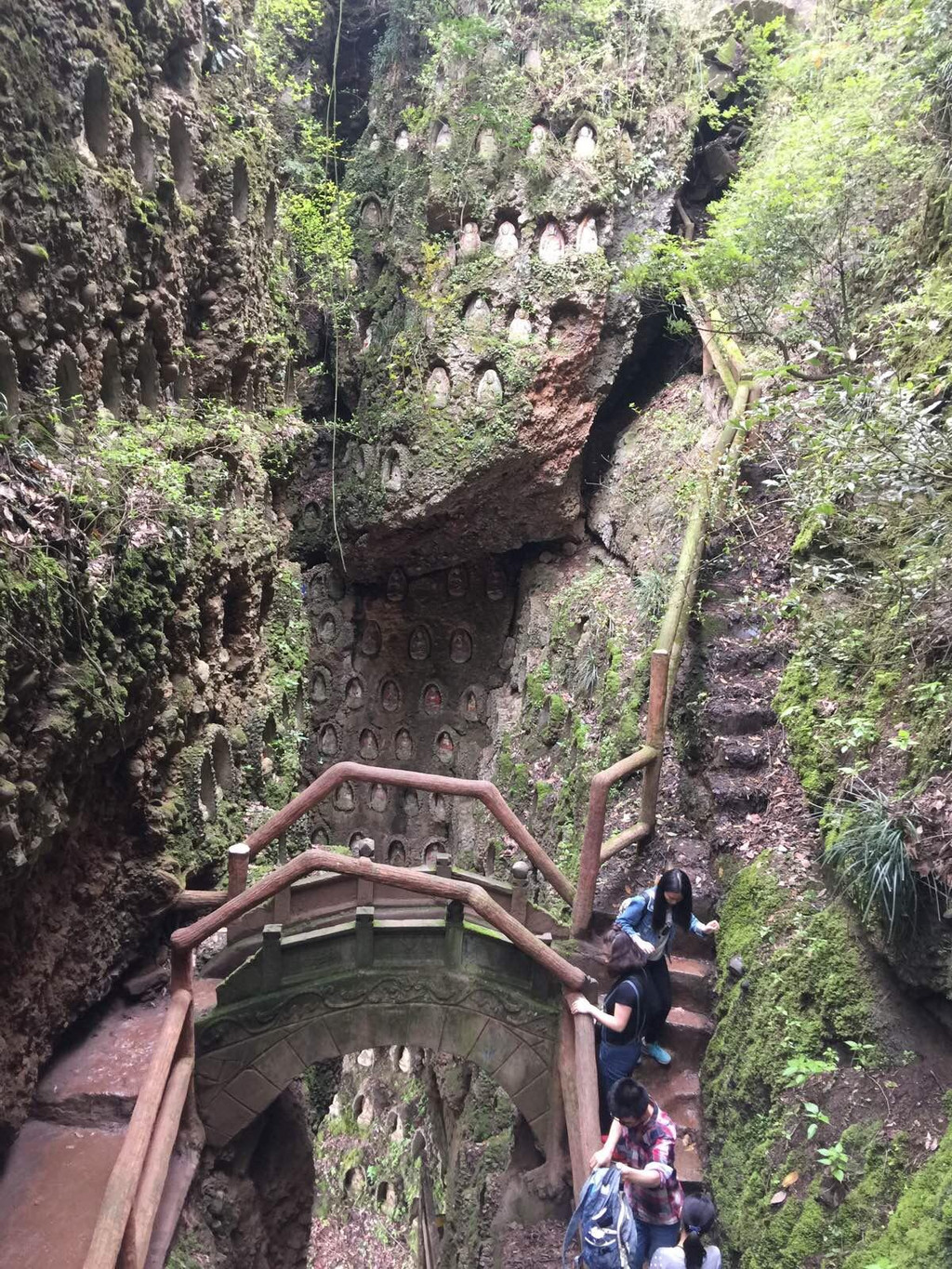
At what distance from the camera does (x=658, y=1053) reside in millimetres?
5199

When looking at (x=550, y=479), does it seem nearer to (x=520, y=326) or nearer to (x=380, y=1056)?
(x=520, y=326)

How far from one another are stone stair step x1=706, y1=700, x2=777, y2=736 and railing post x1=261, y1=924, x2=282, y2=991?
3.83 meters

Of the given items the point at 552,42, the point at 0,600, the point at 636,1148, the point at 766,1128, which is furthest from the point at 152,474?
the point at 552,42

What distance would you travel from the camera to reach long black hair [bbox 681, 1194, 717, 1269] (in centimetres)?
365

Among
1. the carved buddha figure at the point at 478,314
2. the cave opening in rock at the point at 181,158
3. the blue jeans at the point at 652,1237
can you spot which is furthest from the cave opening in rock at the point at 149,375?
the blue jeans at the point at 652,1237

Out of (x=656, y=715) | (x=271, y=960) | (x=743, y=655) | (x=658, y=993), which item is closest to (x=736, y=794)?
(x=656, y=715)

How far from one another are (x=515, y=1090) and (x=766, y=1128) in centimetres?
191

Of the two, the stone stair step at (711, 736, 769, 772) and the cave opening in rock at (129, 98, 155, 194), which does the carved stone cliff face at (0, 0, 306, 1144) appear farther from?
the stone stair step at (711, 736, 769, 772)

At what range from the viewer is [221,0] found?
732 centimetres

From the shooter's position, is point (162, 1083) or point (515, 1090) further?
point (515, 1090)

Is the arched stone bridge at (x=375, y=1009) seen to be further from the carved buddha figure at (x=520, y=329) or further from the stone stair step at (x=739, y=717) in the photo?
the carved buddha figure at (x=520, y=329)

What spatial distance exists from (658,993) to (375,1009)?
6.74 feet

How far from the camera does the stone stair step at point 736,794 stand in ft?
19.6

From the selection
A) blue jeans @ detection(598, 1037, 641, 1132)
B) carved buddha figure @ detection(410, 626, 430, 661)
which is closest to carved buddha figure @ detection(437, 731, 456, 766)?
carved buddha figure @ detection(410, 626, 430, 661)
